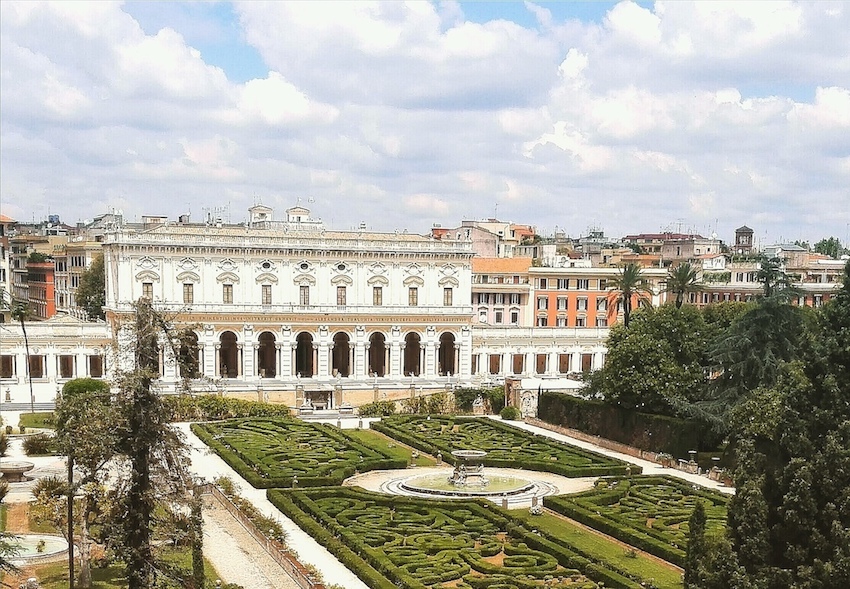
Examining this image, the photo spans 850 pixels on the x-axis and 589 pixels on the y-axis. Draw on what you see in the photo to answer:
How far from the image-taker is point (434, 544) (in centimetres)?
2953

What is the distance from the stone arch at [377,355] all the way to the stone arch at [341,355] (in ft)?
5.99

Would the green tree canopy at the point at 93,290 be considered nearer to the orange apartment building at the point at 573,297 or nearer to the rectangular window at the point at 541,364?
the orange apartment building at the point at 573,297

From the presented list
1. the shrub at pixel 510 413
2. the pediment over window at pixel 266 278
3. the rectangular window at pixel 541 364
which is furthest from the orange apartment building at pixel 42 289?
the shrub at pixel 510 413

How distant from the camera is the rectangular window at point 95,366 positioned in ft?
214

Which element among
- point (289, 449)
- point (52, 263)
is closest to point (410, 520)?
point (289, 449)

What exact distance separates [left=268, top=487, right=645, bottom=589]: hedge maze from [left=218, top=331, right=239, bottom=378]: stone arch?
3396 cm

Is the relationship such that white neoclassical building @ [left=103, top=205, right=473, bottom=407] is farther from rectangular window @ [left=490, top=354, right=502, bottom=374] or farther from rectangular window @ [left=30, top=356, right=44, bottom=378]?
rectangular window @ [left=30, top=356, right=44, bottom=378]

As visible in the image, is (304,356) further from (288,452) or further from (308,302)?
(288,452)

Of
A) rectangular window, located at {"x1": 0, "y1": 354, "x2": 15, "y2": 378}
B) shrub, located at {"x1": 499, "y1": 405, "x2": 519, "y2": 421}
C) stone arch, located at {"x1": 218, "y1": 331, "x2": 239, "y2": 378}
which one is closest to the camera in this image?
shrub, located at {"x1": 499, "y1": 405, "x2": 519, "y2": 421}

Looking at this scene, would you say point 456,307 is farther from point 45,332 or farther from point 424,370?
point 45,332

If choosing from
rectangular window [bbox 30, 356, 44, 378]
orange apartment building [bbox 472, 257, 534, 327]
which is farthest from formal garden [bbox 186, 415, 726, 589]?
orange apartment building [bbox 472, 257, 534, 327]

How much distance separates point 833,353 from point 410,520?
16.9 m

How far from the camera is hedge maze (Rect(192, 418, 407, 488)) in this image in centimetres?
3931

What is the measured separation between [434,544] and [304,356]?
41.8 metres
